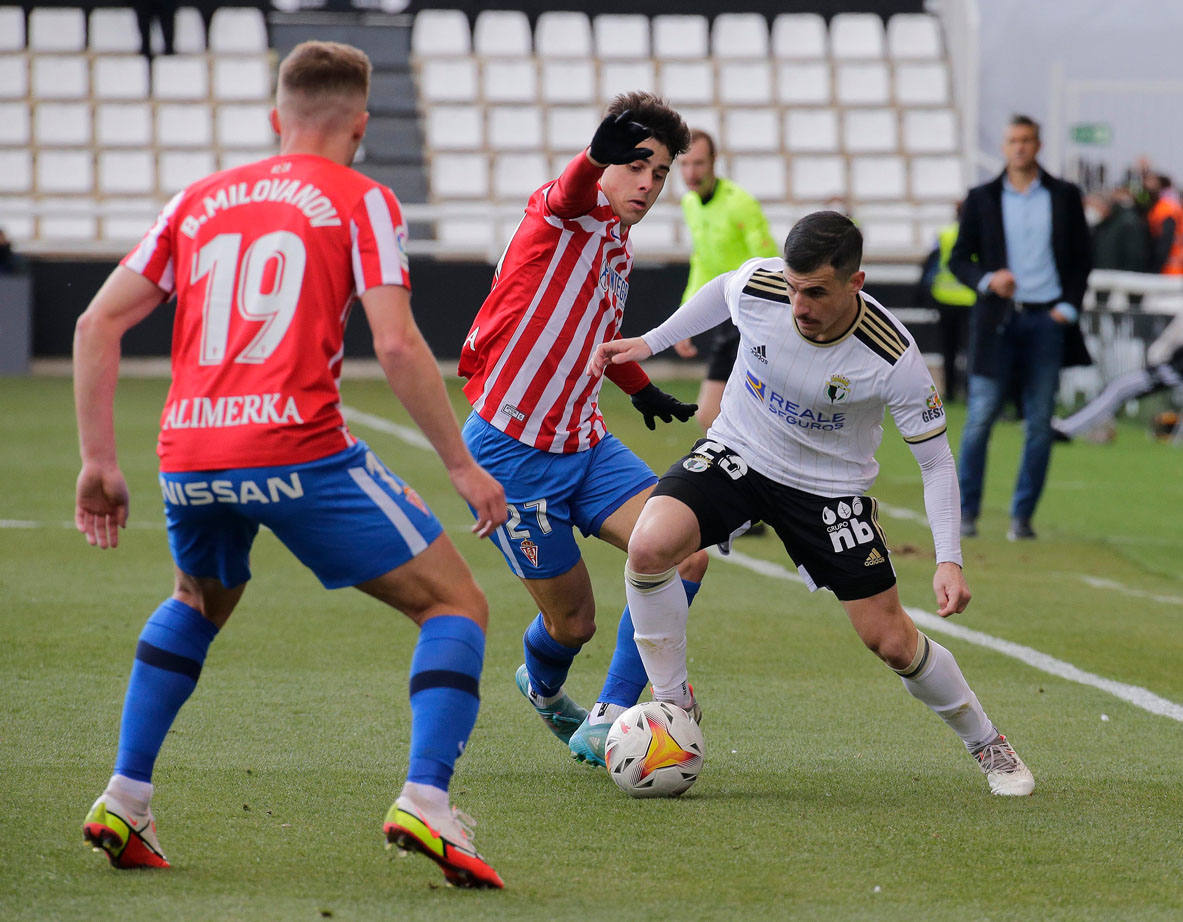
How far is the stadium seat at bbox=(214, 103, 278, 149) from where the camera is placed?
69.1ft

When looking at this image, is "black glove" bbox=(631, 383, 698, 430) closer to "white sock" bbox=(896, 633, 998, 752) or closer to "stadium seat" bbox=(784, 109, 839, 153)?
"white sock" bbox=(896, 633, 998, 752)

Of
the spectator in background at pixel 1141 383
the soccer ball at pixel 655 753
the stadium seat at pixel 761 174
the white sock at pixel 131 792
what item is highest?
the stadium seat at pixel 761 174

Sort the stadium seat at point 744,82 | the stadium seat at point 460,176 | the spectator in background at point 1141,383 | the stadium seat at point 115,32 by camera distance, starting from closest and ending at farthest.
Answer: the spectator in background at point 1141,383 → the stadium seat at point 460,176 → the stadium seat at point 115,32 → the stadium seat at point 744,82

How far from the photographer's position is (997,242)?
9.11 m

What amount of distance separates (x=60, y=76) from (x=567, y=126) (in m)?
6.87

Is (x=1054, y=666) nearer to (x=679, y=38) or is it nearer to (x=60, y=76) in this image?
(x=679, y=38)

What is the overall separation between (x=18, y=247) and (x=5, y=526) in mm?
10659

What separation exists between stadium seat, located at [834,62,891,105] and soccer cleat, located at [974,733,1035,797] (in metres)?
19.0

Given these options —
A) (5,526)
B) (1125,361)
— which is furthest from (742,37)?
(5,526)

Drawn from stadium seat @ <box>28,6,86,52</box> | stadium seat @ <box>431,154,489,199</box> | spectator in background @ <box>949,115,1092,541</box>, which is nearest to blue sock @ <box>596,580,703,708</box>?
spectator in background @ <box>949,115,1092,541</box>

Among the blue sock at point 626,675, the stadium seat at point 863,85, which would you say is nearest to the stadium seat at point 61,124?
the stadium seat at point 863,85

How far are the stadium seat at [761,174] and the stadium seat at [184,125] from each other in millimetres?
7021

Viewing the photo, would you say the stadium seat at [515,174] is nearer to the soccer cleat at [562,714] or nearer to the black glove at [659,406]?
the black glove at [659,406]

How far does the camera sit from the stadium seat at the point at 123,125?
2114 cm
